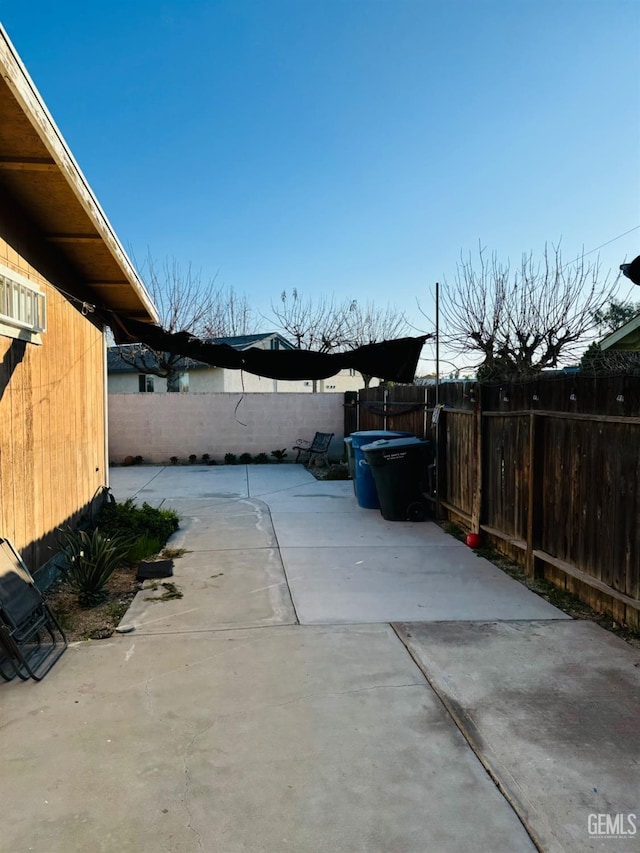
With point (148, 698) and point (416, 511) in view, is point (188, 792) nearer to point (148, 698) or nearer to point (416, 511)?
point (148, 698)

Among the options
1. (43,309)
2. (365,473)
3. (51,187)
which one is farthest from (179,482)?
(51,187)

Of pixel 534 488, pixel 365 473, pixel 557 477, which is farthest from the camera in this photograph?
pixel 365 473

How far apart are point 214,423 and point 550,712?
556 inches

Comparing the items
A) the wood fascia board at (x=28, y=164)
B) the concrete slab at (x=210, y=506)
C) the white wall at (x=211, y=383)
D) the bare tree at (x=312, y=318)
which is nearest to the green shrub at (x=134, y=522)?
the concrete slab at (x=210, y=506)

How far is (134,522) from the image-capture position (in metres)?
7.08

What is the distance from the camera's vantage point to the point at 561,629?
4.27 meters

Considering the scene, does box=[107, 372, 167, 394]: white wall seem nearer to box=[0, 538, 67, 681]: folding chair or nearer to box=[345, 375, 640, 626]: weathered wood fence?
box=[345, 375, 640, 626]: weathered wood fence

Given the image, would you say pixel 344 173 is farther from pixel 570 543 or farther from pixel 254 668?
pixel 254 668

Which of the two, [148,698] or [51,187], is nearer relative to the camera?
[148,698]

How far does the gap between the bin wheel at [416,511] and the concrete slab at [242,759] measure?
445 centimetres

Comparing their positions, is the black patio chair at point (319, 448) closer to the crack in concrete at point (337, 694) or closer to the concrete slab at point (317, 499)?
the concrete slab at point (317, 499)

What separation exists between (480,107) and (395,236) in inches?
270

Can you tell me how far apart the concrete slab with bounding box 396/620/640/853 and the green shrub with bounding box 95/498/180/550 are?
380 centimetres

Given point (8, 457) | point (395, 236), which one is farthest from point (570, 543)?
point (395, 236)
